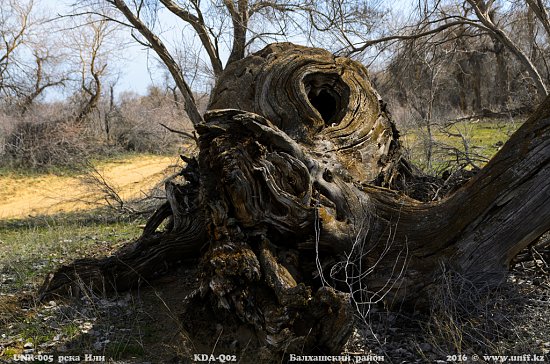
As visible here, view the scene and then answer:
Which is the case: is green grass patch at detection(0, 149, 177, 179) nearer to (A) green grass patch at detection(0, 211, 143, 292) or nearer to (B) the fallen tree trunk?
(A) green grass patch at detection(0, 211, 143, 292)

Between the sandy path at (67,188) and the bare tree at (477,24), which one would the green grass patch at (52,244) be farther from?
the bare tree at (477,24)

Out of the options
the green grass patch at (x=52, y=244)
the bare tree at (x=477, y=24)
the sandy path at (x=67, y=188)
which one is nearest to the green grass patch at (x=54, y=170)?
the sandy path at (x=67, y=188)

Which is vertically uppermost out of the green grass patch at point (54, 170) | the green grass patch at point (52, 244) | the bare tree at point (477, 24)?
the bare tree at point (477, 24)

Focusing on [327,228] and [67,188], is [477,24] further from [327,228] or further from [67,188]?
[67,188]

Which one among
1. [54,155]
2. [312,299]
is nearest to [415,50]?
[312,299]

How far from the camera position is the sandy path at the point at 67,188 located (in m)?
15.5

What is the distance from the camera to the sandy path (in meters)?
15.5

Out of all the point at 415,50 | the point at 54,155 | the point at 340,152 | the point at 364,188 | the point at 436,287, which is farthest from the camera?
the point at 54,155

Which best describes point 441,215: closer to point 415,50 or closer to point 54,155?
point 415,50

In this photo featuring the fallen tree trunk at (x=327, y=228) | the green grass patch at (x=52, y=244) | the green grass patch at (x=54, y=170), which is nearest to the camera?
the fallen tree trunk at (x=327, y=228)

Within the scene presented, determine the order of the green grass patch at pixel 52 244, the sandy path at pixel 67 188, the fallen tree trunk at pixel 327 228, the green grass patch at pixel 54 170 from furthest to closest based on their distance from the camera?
the green grass patch at pixel 54 170 < the sandy path at pixel 67 188 < the green grass patch at pixel 52 244 < the fallen tree trunk at pixel 327 228

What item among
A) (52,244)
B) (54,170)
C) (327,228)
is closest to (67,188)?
(54,170)

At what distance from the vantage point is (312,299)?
445 cm

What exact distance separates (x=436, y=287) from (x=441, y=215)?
2.27ft
